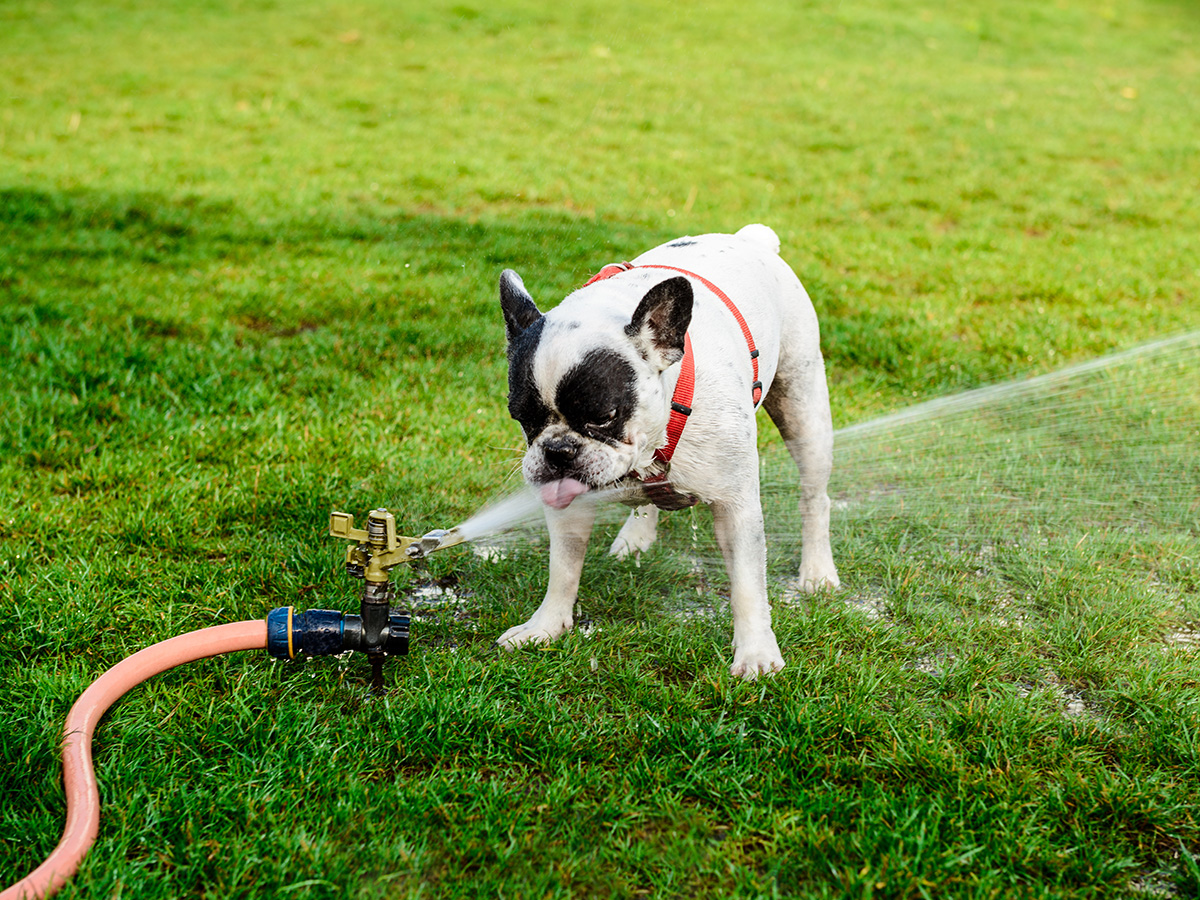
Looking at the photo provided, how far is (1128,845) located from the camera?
7.61 feet

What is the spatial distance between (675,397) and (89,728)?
1763 mm

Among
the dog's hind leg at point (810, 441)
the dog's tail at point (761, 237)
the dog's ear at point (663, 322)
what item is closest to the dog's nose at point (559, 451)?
the dog's ear at point (663, 322)

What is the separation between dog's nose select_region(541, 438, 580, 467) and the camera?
2.56 m

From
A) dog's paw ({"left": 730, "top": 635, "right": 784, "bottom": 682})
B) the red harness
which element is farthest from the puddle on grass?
the red harness

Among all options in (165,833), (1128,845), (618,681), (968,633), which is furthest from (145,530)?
(1128,845)

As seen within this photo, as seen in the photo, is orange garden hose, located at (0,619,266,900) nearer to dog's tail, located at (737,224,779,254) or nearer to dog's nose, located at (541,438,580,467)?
dog's nose, located at (541,438,580,467)

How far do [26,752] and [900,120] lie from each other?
39.6 ft

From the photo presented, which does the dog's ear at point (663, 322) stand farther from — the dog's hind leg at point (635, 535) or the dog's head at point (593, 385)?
the dog's hind leg at point (635, 535)

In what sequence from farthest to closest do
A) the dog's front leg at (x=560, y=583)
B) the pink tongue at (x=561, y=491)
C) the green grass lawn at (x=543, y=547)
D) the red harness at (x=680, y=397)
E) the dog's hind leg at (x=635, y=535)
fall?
the dog's hind leg at (x=635, y=535) < the dog's front leg at (x=560, y=583) < the red harness at (x=680, y=397) < the pink tongue at (x=561, y=491) < the green grass lawn at (x=543, y=547)

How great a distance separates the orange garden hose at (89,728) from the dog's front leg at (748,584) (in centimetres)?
138

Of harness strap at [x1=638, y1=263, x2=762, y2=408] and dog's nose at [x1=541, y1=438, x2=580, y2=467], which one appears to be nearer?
dog's nose at [x1=541, y1=438, x2=580, y2=467]

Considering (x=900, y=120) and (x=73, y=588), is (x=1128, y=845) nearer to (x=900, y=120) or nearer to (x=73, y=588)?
(x=73, y=588)

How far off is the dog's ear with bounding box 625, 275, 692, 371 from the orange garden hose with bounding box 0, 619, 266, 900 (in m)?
1.33

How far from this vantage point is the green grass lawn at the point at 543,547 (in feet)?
7.64
